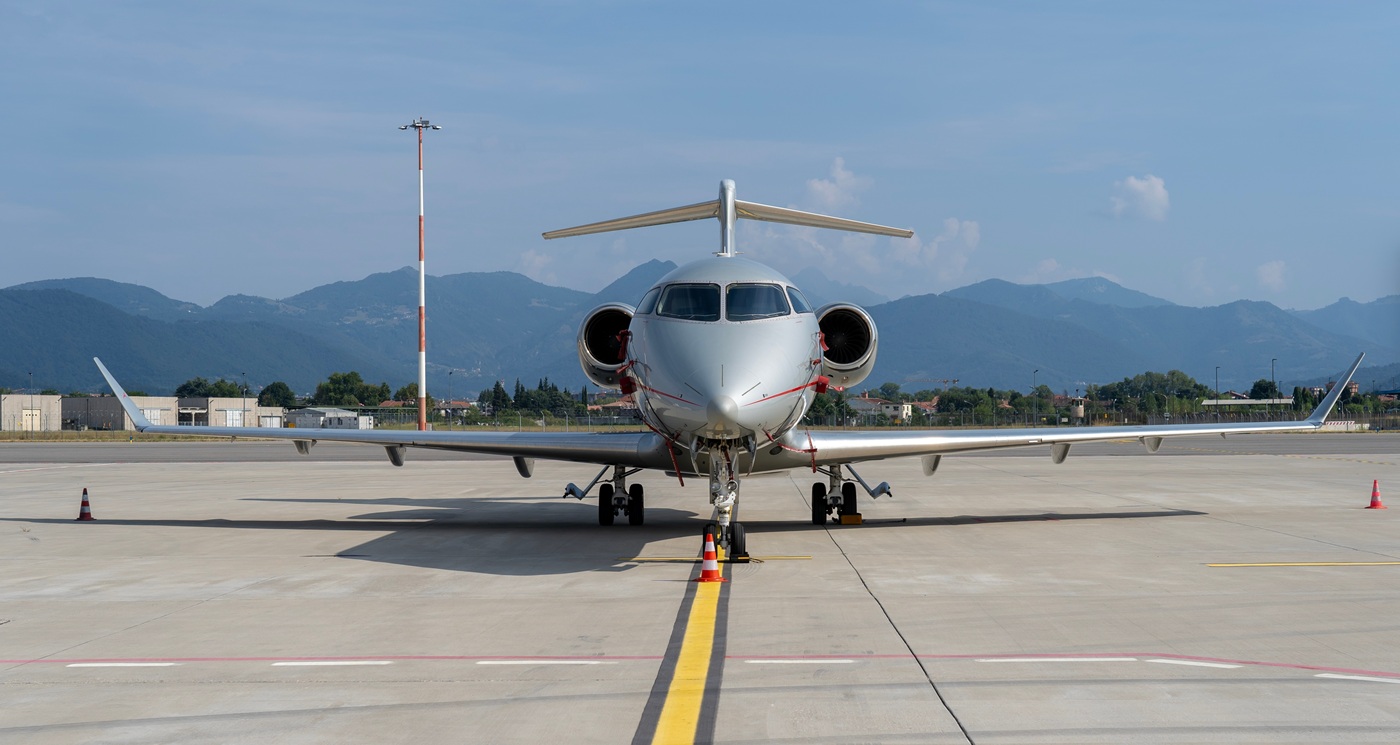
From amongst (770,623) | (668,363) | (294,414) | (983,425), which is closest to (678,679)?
(770,623)

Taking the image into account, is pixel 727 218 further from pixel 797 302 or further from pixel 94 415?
pixel 94 415

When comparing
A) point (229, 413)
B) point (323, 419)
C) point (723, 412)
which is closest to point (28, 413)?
point (229, 413)

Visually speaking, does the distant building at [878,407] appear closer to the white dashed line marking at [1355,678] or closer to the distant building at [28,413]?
the distant building at [28,413]

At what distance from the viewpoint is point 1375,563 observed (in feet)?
41.2

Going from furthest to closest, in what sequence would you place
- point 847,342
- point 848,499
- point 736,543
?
point 848,499
point 847,342
point 736,543

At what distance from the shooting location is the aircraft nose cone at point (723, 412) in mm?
11531

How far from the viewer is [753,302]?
13.3 meters

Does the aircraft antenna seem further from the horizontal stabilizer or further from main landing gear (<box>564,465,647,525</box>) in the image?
main landing gear (<box>564,465,647,525</box>)

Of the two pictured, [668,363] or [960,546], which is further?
[960,546]

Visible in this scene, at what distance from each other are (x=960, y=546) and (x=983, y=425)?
232 feet

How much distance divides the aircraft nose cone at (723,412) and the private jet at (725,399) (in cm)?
1

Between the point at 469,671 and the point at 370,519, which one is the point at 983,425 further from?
the point at 469,671

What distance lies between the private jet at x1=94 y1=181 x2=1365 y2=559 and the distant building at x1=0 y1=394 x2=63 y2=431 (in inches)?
3778

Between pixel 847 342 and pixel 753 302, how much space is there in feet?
12.5
